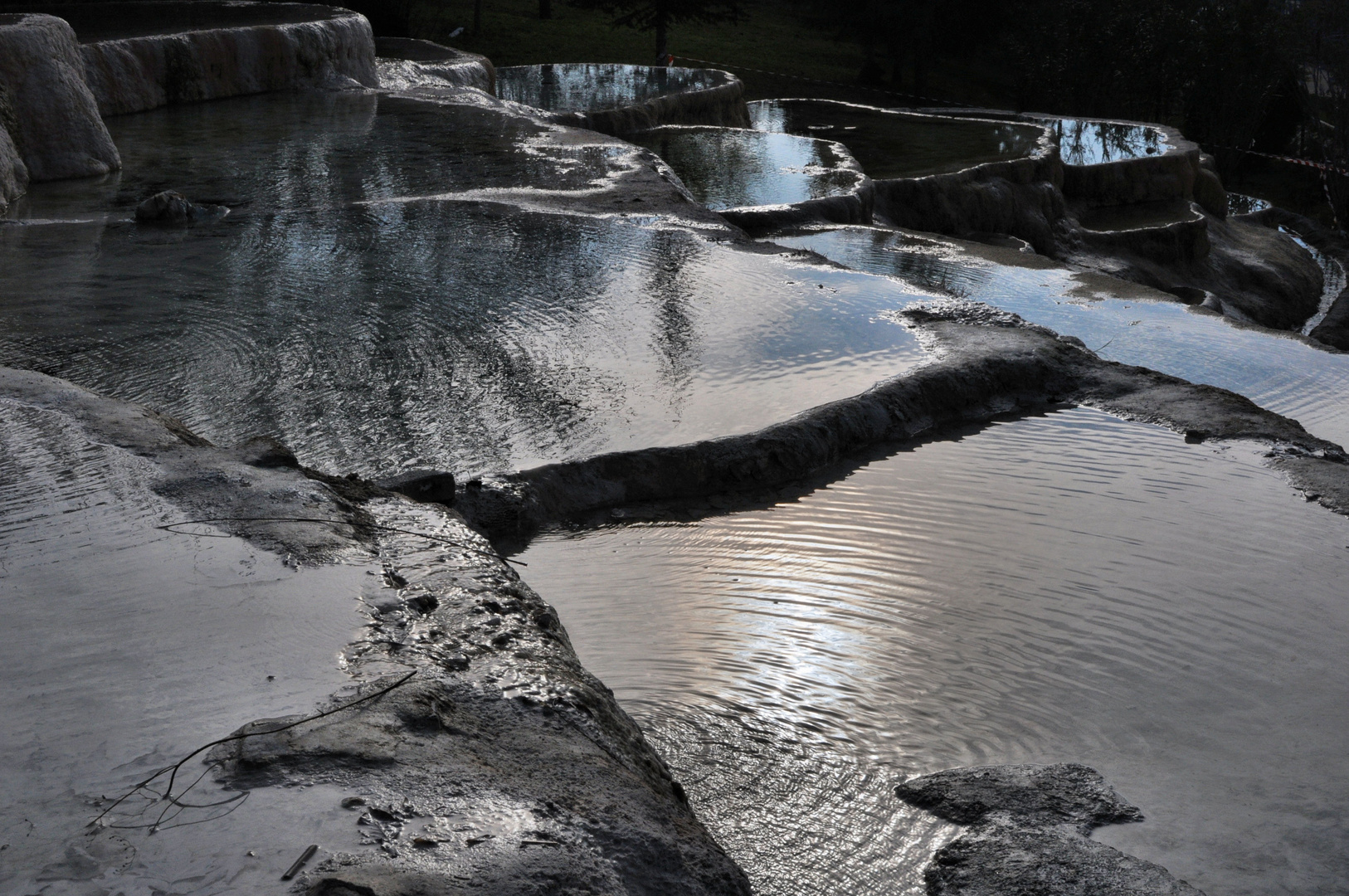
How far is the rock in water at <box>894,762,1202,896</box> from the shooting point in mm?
2383

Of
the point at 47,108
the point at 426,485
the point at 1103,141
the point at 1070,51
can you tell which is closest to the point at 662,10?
the point at 1070,51

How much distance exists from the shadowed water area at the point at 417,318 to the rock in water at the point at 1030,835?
1.85m

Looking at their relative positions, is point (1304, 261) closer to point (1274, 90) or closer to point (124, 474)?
point (1274, 90)

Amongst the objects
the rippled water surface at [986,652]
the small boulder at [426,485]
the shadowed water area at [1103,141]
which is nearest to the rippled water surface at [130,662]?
the small boulder at [426,485]

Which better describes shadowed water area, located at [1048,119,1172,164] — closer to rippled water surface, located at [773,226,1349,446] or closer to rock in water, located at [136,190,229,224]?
rippled water surface, located at [773,226,1349,446]

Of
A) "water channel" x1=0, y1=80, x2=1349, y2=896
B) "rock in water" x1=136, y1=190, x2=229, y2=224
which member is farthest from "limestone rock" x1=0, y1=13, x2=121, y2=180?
"rock in water" x1=136, y1=190, x2=229, y2=224

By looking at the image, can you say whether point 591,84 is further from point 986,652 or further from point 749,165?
point 986,652

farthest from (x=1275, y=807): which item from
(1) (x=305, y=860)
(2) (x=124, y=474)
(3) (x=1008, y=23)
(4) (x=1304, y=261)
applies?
(3) (x=1008, y=23)

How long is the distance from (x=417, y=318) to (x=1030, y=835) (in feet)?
11.9

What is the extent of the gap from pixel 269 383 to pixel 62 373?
763 millimetres

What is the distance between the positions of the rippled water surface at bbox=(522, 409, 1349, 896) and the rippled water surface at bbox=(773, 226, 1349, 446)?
6.49ft

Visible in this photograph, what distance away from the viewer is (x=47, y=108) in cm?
794

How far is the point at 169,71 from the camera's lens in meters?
10.6

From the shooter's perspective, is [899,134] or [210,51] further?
[899,134]
